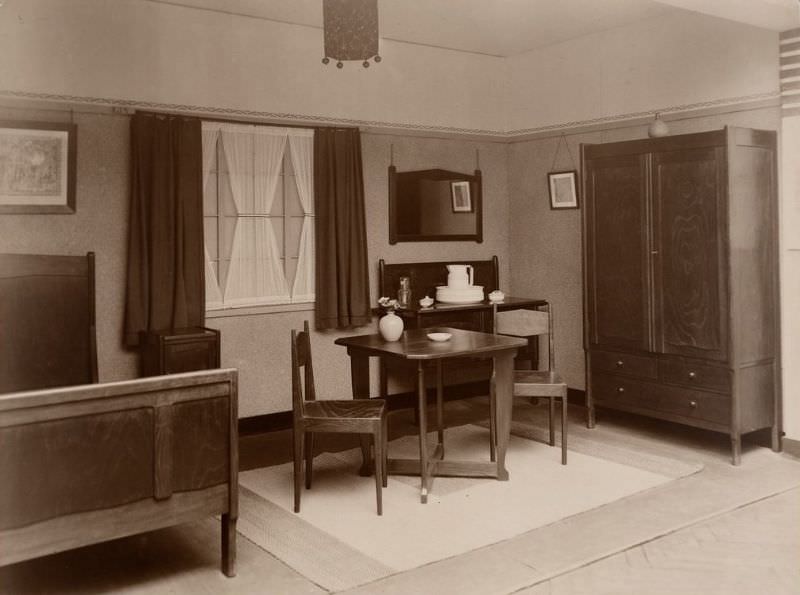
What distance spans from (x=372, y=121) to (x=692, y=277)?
2967 millimetres

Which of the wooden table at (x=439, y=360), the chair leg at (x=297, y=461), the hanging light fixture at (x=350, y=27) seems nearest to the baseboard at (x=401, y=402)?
the wooden table at (x=439, y=360)

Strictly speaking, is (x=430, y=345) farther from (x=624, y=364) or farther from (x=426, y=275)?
(x=426, y=275)

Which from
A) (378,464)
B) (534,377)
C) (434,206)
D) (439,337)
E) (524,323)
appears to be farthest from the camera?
(434,206)

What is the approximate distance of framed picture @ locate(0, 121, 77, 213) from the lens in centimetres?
531

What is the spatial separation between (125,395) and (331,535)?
143 centimetres

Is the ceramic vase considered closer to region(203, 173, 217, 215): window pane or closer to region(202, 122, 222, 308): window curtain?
region(202, 122, 222, 308): window curtain

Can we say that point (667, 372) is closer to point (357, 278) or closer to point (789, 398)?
point (789, 398)

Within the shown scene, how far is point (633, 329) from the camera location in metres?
6.05

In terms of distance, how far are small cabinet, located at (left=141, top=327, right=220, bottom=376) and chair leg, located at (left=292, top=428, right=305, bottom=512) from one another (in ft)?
4.51

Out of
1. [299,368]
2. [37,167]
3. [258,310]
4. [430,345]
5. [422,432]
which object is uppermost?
[37,167]

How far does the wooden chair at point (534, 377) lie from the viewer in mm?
5469

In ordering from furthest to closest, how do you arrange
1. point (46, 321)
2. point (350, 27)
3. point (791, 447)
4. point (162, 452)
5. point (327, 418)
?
1. point (791, 447)
2. point (46, 321)
3. point (327, 418)
4. point (350, 27)
5. point (162, 452)

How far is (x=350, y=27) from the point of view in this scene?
4285 mm

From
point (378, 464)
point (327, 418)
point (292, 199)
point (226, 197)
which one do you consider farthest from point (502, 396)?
point (226, 197)
